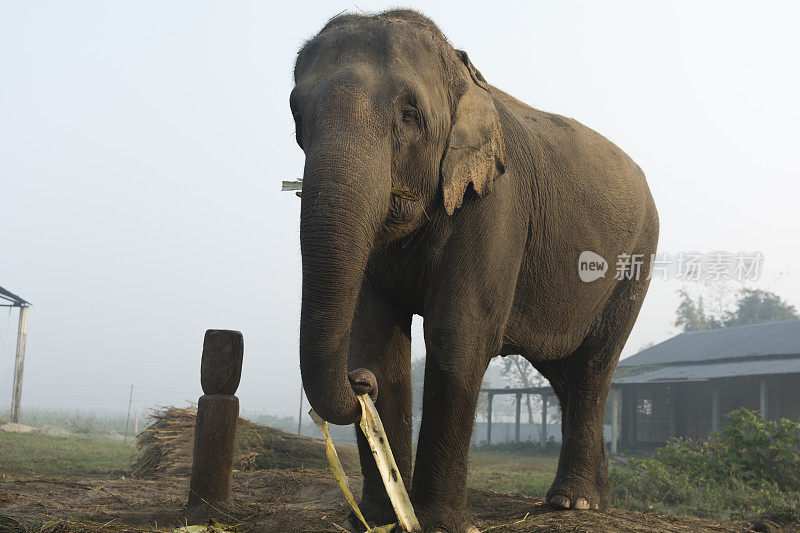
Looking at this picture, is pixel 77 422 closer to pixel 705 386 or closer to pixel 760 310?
pixel 705 386

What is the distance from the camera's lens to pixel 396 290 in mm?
4059

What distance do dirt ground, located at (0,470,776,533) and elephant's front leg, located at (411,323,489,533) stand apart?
1.34 ft

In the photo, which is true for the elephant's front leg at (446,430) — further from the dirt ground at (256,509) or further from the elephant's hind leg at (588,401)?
the elephant's hind leg at (588,401)

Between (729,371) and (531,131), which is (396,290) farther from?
(729,371)

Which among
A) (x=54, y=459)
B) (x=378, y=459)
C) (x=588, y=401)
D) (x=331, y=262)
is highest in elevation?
(x=331, y=262)

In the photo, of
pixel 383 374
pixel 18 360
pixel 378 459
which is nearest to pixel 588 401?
pixel 383 374

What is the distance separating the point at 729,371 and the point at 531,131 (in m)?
21.0

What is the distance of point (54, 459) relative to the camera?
10828 millimetres

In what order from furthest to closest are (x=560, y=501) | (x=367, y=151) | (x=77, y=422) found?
1. (x=77, y=422)
2. (x=560, y=501)
3. (x=367, y=151)

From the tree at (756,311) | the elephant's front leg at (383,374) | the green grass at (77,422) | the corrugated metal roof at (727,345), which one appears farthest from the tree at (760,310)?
the elephant's front leg at (383,374)

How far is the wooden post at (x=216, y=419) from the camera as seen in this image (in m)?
4.21

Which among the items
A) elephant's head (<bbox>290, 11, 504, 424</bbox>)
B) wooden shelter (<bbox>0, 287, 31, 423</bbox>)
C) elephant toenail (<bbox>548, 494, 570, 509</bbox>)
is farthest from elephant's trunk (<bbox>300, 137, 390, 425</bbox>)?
wooden shelter (<bbox>0, 287, 31, 423</bbox>)

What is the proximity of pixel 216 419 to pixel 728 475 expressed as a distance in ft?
25.4

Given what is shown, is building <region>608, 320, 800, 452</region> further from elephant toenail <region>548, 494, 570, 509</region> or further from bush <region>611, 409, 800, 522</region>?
elephant toenail <region>548, 494, 570, 509</region>
